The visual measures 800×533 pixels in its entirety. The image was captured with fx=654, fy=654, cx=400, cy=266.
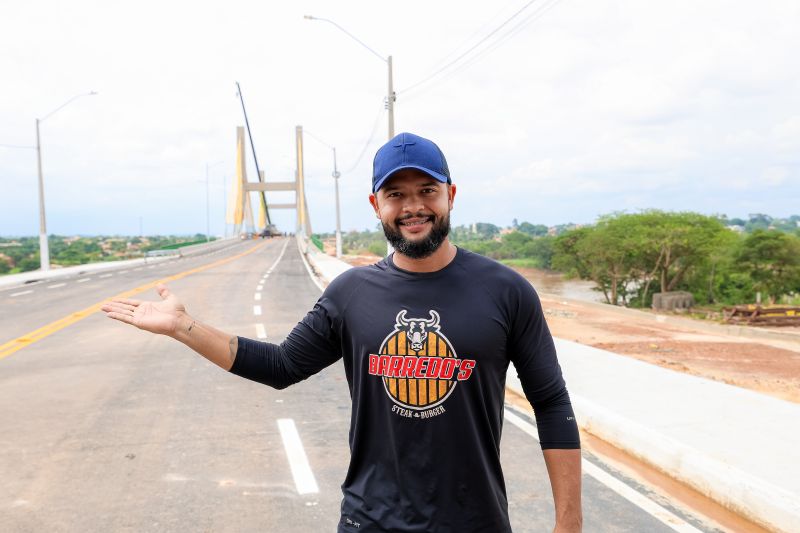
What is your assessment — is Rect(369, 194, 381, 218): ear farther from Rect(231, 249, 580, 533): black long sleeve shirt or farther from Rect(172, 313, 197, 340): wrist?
Rect(172, 313, 197, 340): wrist

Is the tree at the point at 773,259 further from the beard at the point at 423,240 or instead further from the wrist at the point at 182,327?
the wrist at the point at 182,327

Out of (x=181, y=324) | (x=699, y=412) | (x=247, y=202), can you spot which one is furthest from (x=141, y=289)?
(x=247, y=202)

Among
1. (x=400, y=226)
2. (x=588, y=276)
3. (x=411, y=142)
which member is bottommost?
(x=588, y=276)

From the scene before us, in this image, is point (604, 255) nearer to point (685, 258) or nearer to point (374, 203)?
point (685, 258)

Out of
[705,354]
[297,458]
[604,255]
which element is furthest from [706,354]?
[604,255]

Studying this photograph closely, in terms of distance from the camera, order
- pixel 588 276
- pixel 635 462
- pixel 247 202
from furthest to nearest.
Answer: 1. pixel 247 202
2. pixel 588 276
3. pixel 635 462

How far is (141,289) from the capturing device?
2122 centimetres

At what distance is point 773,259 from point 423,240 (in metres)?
53.4

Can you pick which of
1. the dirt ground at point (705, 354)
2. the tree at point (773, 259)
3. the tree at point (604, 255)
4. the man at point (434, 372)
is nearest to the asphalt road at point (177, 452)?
the man at point (434, 372)

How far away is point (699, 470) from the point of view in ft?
16.2

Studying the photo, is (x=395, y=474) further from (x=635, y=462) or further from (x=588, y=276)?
(x=588, y=276)

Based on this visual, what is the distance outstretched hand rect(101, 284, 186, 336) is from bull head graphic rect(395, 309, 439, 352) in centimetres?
85

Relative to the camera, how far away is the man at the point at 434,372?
80.5 inches

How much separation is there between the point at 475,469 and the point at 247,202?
102816 millimetres
